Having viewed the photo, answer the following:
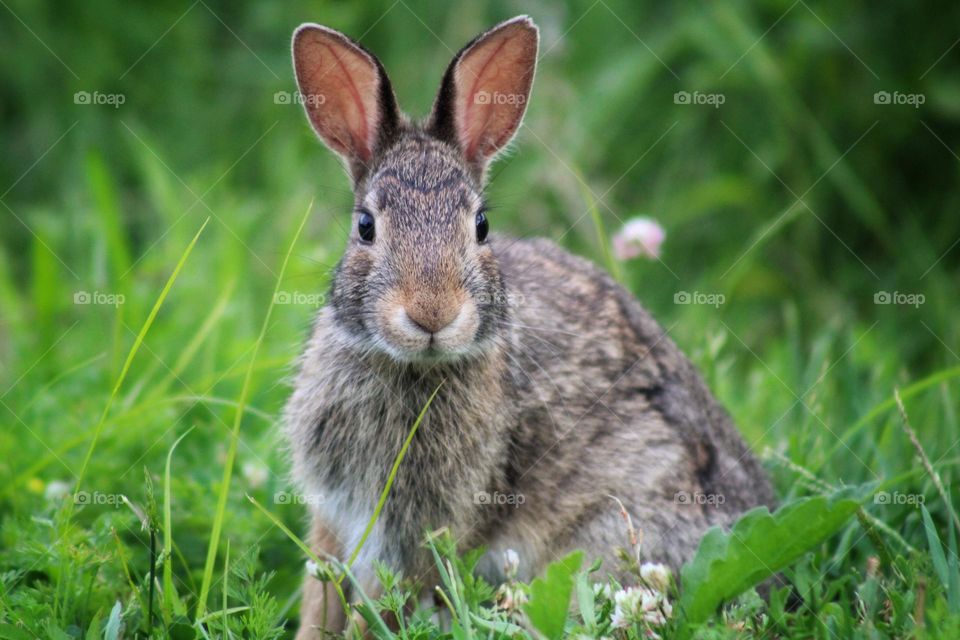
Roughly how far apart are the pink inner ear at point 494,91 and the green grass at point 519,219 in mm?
615

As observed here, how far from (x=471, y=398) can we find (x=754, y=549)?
52.3 inches

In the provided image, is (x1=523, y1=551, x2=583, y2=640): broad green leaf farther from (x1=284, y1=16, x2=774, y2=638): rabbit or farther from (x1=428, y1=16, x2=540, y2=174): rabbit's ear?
(x1=428, y1=16, x2=540, y2=174): rabbit's ear

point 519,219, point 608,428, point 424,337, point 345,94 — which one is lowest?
point 608,428

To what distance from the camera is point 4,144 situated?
28.2 ft

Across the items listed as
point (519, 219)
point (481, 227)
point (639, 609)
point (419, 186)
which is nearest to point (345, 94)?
point (419, 186)

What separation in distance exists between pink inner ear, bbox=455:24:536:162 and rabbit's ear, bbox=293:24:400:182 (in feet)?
1.01

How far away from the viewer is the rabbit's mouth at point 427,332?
157 inches

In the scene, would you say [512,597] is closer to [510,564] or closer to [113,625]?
[510,564]

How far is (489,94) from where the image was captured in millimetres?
4797

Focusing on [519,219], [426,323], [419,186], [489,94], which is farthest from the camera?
[519,219]

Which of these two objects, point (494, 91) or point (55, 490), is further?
point (494, 91)

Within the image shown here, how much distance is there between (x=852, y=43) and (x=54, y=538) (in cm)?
586

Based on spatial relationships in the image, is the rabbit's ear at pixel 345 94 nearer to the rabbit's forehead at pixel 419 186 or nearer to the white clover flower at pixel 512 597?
the rabbit's forehead at pixel 419 186

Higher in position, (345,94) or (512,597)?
(345,94)
